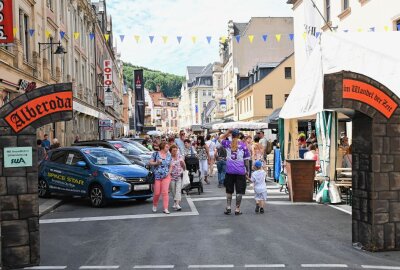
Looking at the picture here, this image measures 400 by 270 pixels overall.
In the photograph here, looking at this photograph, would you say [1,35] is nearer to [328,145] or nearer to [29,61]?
[29,61]

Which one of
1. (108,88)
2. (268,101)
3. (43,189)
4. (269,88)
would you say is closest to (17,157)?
(43,189)

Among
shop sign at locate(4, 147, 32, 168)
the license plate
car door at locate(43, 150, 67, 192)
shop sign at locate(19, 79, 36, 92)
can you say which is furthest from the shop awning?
shop sign at locate(19, 79, 36, 92)

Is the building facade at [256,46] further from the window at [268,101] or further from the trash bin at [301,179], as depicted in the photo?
the trash bin at [301,179]

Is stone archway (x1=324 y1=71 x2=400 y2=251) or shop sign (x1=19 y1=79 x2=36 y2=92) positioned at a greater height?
shop sign (x1=19 y1=79 x2=36 y2=92)

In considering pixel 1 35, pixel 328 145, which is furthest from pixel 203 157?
pixel 1 35

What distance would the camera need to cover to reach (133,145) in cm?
2036

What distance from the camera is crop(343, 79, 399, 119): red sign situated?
7.00 m

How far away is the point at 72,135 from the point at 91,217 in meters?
22.4

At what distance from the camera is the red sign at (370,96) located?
6996mm

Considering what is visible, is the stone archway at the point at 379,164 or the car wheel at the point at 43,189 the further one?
the car wheel at the point at 43,189

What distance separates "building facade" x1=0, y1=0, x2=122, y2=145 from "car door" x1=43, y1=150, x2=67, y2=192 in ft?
15.6

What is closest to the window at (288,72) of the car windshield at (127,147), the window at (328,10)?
the window at (328,10)

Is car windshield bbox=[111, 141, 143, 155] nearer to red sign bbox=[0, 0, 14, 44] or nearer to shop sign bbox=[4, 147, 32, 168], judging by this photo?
red sign bbox=[0, 0, 14, 44]

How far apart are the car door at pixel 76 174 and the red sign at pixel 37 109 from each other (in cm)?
595
